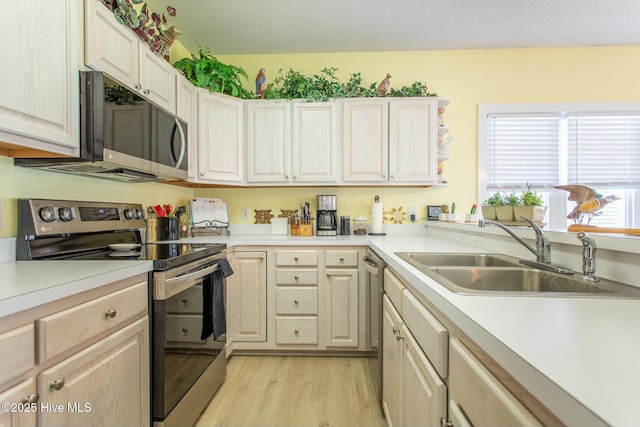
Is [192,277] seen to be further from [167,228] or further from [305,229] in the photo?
[305,229]

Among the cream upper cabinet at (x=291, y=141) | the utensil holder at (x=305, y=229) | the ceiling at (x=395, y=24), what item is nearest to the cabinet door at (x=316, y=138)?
the cream upper cabinet at (x=291, y=141)

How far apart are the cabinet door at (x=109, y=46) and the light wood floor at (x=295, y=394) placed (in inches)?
72.8

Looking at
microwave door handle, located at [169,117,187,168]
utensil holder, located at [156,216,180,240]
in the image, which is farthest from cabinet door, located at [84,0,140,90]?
Result: utensil holder, located at [156,216,180,240]

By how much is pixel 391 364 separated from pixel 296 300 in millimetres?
1081

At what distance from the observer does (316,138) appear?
2.63 meters

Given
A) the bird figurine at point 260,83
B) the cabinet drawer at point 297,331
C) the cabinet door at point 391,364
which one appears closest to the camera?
the cabinet door at point 391,364

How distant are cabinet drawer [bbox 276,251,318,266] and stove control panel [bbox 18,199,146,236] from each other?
99 centimetres

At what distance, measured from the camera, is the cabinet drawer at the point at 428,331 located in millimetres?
768

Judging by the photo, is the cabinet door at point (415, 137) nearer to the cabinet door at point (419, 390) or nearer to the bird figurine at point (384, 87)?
the bird figurine at point (384, 87)

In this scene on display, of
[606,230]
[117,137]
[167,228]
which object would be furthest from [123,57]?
[606,230]

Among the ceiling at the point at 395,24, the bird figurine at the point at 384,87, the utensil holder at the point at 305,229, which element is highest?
the ceiling at the point at 395,24

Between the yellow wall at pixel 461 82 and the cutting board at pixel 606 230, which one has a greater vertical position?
the yellow wall at pixel 461 82

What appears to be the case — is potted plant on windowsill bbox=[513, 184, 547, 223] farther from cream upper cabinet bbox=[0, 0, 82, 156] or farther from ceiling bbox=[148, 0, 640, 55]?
cream upper cabinet bbox=[0, 0, 82, 156]

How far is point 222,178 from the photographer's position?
8.33ft
